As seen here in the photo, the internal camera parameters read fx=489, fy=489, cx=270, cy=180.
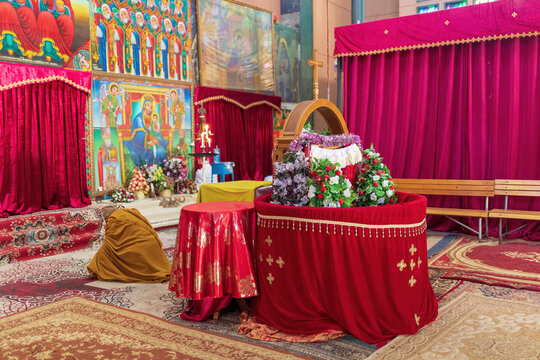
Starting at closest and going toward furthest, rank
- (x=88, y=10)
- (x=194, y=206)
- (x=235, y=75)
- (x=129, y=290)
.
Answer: (x=194, y=206) < (x=129, y=290) < (x=88, y=10) < (x=235, y=75)

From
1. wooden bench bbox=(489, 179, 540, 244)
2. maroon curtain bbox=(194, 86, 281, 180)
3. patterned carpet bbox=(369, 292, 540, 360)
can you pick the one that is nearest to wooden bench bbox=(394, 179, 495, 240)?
wooden bench bbox=(489, 179, 540, 244)

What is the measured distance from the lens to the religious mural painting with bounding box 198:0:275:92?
10.3 metres

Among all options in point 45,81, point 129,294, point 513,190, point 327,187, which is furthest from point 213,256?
point 513,190

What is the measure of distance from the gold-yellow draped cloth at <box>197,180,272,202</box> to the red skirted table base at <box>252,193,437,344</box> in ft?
9.72

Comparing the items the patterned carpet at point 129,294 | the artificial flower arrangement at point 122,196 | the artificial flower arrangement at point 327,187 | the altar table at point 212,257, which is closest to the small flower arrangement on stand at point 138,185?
the artificial flower arrangement at point 122,196

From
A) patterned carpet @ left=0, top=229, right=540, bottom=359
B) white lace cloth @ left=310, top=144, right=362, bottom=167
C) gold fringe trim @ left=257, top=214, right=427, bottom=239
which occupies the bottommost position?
patterned carpet @ left=0, top=229, right=540, bottom=359

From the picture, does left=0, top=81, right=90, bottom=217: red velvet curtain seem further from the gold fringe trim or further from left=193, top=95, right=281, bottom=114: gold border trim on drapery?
the gold fringe trim

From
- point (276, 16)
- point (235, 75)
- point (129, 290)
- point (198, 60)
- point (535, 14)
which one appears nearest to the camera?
point (129, 290)

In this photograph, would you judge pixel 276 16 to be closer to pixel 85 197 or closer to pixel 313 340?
pixel 85 197

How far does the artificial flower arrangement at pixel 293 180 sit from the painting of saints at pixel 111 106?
5.41 metres

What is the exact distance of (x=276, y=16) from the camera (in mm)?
12562

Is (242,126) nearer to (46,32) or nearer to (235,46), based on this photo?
(235,46)

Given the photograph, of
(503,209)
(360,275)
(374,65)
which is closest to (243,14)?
(374,65)

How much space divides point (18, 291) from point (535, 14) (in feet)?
25.5
